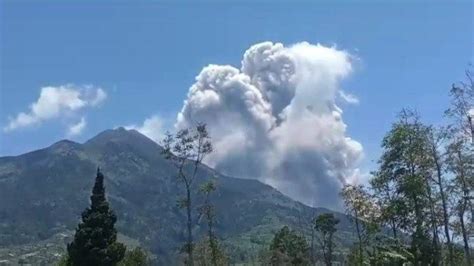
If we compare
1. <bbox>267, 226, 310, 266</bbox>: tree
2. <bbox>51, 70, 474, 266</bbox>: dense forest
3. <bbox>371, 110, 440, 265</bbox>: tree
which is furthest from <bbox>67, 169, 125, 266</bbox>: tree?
<bbox>267, 226, 310, 266</bbox>: tree

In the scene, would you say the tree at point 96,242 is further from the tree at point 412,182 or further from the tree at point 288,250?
the tree at point 288,250

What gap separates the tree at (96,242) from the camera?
5366cm

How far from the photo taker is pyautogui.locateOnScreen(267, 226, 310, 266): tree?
325 ft

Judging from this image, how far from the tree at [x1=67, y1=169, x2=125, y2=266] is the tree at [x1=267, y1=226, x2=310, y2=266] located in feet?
152

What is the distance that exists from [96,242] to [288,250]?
54254 mm

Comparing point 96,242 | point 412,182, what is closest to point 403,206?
point 412,182

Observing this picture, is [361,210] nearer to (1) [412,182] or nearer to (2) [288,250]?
(1) [412,182]

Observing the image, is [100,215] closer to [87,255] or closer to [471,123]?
[87,255]

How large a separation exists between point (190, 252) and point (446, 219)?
19.3 m

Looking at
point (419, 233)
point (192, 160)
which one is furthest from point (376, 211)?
point (192, 160)

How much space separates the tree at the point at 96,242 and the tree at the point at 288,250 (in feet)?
152

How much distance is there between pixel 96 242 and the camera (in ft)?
178

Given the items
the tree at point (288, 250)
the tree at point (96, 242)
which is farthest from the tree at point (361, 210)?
the tree at point (288, 250)

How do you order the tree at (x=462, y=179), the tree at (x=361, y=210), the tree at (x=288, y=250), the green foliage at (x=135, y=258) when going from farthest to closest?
the tree at (x=288, y=250)
the green foliage at (x=135, y=258)
the tree at (x=361, y=210)
the tree at (x=462, y=179)
